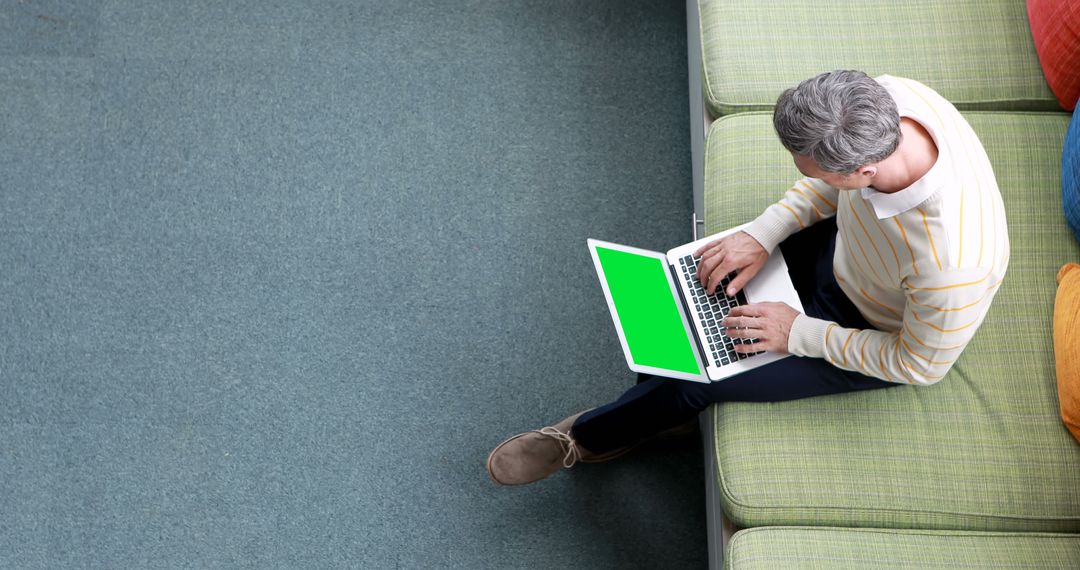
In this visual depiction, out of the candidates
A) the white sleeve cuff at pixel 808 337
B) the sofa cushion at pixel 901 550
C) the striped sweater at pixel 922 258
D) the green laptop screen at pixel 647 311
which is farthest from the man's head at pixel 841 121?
the sofa cushion at pixel 901 550

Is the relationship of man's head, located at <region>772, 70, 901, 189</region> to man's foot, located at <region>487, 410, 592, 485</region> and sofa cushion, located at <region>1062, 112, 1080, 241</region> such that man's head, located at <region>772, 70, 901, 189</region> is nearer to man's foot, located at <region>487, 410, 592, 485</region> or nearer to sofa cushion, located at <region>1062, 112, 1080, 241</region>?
sofa cushion, located at <region>1062, 112, 1080, 241</region>

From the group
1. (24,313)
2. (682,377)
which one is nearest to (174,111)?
(24,313)

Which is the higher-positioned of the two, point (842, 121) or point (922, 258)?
point (842, 121)

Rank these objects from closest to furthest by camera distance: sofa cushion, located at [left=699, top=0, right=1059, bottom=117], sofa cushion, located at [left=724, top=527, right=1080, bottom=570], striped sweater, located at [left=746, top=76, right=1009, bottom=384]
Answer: striped sweater, located at [left=746, top=76, right=1009, bottom=384] < sofa cushion, located at [left=724, top=527, right=1080, bottom=570] < sofa cushion, located at [left=699, top=0, right=1059, bottom=117]

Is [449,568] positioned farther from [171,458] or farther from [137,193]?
[137,193]

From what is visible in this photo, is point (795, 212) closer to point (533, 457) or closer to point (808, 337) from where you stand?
point (808, 337)

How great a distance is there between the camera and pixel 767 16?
172 cm

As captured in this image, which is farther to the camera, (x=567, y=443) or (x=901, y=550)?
(x=567, y=443)

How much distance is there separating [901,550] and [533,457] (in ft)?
2.24

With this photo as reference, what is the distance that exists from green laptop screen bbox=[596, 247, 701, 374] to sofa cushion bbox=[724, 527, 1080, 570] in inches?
11.3

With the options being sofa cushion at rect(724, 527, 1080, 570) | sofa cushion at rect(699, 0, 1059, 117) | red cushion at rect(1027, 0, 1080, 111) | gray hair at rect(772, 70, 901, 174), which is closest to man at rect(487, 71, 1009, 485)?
gray hair at rect(772, 70, 901, 174)

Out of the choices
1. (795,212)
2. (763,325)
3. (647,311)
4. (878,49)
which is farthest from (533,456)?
(878,49)

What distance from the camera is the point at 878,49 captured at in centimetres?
168

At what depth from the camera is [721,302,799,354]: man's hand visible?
137 centimetres
